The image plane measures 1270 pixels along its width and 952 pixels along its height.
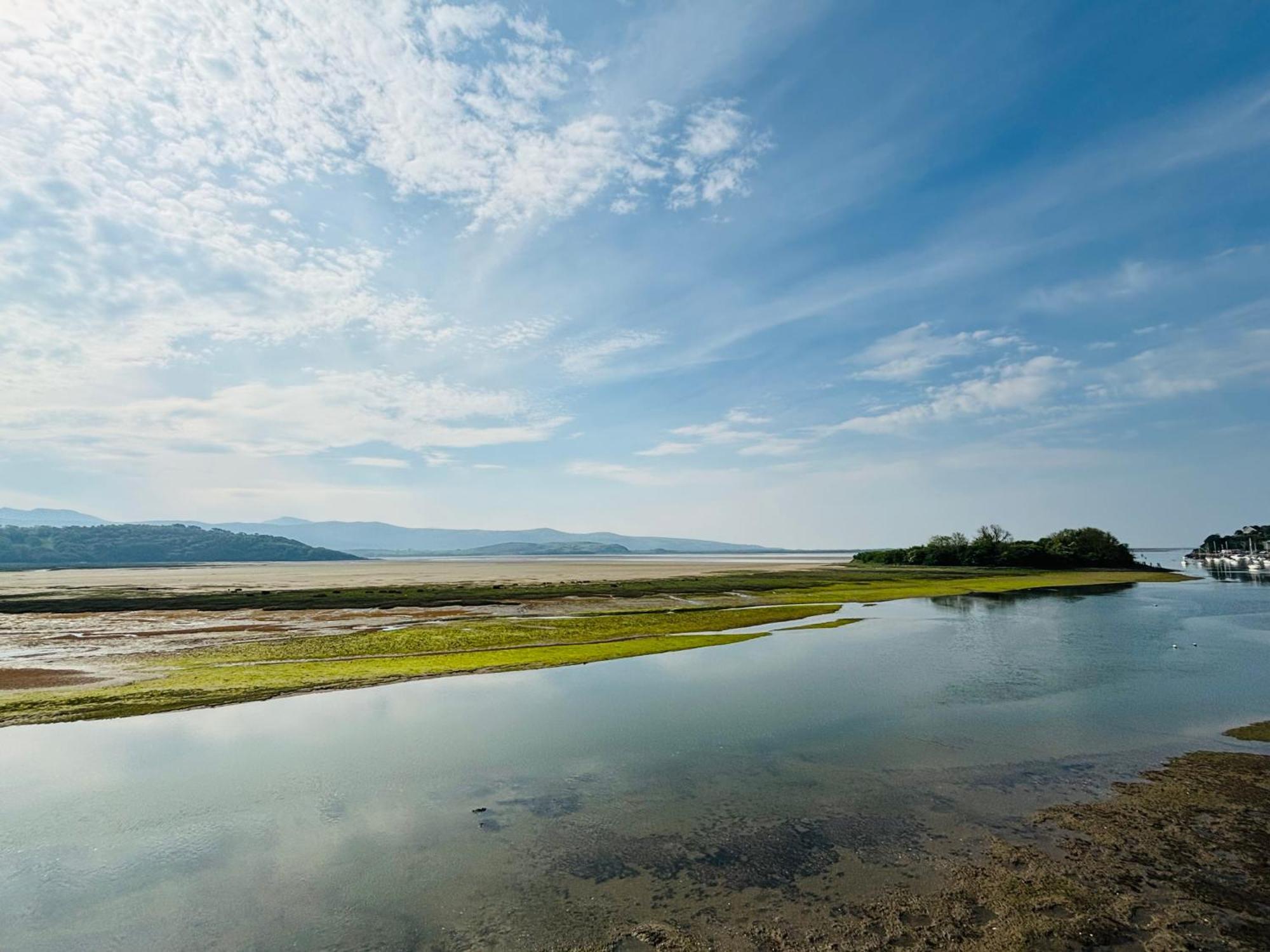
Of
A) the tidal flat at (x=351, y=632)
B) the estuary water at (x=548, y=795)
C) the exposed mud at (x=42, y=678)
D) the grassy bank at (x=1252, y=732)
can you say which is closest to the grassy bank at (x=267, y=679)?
the tidal flat at (x=351, y=632)

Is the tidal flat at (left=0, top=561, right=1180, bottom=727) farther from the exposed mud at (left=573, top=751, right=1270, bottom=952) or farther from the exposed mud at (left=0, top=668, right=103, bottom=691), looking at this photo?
the exposed mud at (left=573, top=751, right=1270, bottom=952)

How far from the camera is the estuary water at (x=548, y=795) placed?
11.6 m

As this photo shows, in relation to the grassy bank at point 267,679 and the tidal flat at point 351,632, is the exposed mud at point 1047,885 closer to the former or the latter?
the grassy bank at point 267,679

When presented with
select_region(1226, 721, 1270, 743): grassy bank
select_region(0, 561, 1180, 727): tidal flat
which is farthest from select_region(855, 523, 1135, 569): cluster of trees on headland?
select_region(1226, 721, 1270, 743): grassy bank

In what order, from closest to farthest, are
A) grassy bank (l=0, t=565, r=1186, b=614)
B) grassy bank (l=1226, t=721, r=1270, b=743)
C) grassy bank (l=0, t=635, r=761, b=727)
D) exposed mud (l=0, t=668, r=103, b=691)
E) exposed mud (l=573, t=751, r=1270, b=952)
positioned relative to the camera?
exposed mud (l=573, t=751, r=1270, b=952), grassy bank (l=1226, t=721, r=1270, b=743), grassy bank (l=0, t=635, r=761, b=727), exposed mud (l=0, t=668, r=103, b=691), grassy bank (l=0, t=565, r=1186, b=614)

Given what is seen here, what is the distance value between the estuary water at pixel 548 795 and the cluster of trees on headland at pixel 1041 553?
12495 cm

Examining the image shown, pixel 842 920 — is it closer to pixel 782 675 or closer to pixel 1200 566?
pixel 782 675

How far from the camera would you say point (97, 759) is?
66.4 feet

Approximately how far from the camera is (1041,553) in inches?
5655

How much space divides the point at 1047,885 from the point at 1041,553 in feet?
513

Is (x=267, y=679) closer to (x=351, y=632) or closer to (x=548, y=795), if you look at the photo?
(x=351, y=632)

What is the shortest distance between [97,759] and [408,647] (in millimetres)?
20713

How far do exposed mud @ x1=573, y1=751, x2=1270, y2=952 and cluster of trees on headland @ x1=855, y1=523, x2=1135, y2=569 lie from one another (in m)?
148

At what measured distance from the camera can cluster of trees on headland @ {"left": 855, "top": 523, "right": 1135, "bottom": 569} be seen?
14100cm
